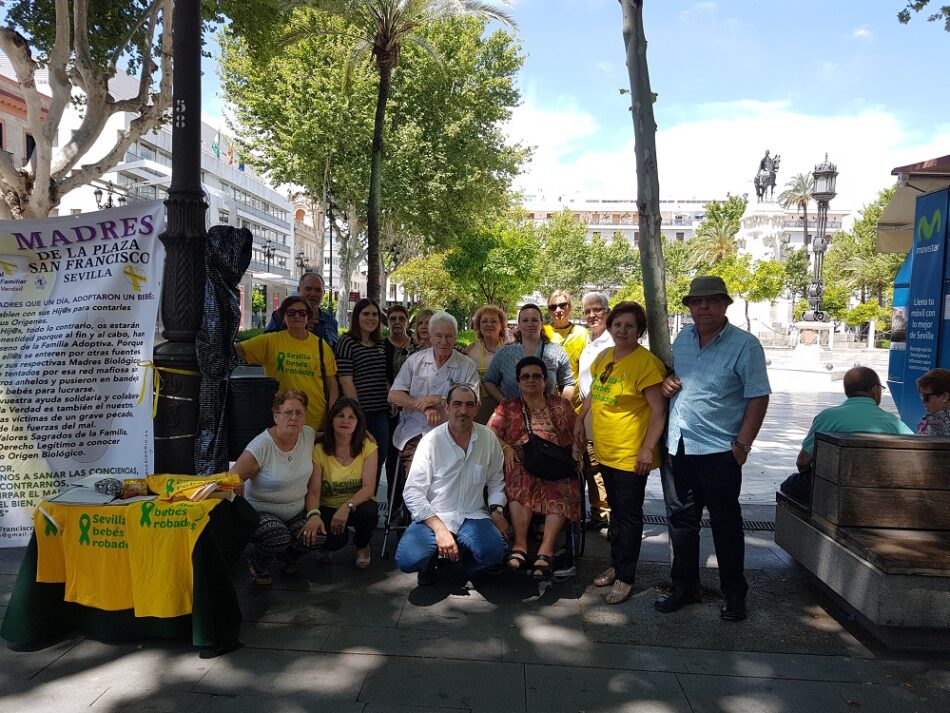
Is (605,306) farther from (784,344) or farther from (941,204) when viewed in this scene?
(784,344)

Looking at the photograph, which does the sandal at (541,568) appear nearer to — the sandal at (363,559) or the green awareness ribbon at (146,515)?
the sandal at (363,559)

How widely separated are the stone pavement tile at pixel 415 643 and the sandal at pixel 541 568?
0.62 m

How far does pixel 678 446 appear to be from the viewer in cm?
413

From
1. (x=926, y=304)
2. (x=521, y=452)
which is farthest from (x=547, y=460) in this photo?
(x=926, y=304)

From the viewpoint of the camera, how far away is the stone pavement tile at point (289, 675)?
10.1 feet

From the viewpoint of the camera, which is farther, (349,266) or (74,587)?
(349,266)

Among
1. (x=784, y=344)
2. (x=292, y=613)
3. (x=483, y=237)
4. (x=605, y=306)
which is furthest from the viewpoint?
(x=784, y=344)

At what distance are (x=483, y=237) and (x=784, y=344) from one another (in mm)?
22886

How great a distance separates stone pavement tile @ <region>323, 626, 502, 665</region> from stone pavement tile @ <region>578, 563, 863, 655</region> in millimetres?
601

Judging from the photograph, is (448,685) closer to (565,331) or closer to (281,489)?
(281,489)

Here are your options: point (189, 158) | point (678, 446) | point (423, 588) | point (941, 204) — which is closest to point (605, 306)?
point (678, 446)

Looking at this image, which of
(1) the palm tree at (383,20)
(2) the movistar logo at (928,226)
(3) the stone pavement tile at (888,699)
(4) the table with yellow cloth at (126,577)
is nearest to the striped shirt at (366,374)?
(4) the table with yellow cloth at (126,577)

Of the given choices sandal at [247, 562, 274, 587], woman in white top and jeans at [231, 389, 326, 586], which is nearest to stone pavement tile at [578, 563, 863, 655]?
woman in white top and jeans at [231, 389, 326, 586]

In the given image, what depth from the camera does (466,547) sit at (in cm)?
417
